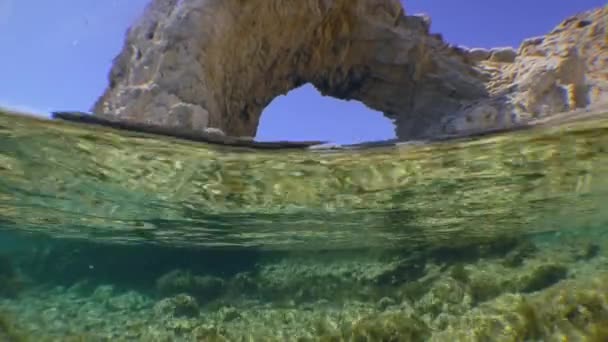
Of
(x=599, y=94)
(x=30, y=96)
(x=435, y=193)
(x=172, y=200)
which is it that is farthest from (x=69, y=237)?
(x=599, y=94)

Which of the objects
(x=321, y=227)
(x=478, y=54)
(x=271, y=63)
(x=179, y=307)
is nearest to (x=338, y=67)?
(x=271, y=63)

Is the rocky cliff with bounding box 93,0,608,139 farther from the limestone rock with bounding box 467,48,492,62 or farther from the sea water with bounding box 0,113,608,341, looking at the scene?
the sea water with bounding box 0,113,608,341

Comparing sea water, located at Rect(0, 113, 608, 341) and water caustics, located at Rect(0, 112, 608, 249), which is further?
sea water, located at Rect(0, 113, 608, 341)

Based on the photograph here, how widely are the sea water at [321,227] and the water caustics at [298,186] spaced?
2.3 inches

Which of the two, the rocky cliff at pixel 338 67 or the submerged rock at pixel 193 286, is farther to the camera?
the submerged rock at pixel 193 286

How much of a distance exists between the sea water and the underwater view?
61 millimetres

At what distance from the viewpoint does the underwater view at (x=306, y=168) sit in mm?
6156

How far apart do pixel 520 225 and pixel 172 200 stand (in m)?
11.5

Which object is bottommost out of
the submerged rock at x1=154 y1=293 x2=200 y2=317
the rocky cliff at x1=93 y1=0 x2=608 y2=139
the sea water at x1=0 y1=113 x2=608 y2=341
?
the submerged rock at x1=154 y1=293 x2=200 y2=317

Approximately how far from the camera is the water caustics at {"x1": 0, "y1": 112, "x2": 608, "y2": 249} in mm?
6633

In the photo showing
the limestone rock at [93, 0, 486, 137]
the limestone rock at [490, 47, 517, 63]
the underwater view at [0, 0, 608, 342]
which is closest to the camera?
the underwater view at [0, 0, 608, 342]

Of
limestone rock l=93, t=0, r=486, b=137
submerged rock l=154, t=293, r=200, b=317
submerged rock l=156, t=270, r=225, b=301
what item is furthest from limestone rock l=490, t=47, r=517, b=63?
submerged rock l=154, t=293, r=200, b=317

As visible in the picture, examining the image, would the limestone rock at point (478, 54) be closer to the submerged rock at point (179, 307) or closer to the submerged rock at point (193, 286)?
the submerged rock at point (193, 286)

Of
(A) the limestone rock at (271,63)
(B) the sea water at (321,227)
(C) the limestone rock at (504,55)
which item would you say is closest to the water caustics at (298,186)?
(B) the sea water at (321,227)
